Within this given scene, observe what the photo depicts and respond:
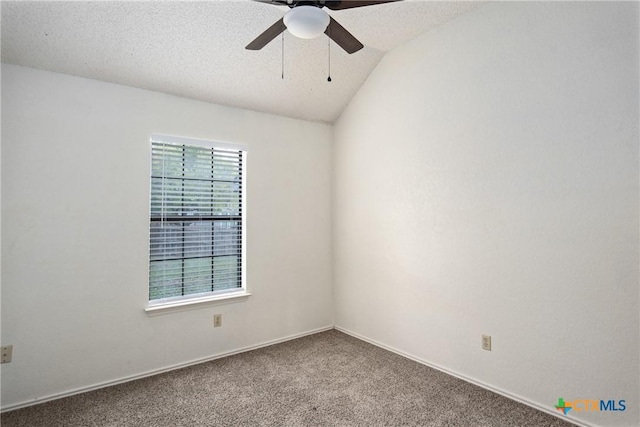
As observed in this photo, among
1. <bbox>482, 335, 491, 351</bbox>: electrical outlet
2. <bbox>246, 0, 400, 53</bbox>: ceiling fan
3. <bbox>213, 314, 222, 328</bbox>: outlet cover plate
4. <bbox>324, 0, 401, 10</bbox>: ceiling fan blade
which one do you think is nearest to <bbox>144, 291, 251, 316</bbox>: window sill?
<bbox>213, 314, 222, 328</bbox>: outlet cover plate

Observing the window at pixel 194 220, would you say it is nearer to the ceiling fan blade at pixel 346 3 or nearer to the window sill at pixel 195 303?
the window sill at pixel 195 303

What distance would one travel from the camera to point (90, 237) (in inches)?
101

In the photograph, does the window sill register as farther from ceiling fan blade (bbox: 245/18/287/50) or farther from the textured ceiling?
ceiling fan blade (bbox: 245/18/287/50)

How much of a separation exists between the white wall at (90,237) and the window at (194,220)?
0.11 metres

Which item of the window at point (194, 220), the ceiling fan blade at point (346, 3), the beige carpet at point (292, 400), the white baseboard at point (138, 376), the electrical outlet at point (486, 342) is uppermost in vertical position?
the ceiling fan blade at point (346, 3)

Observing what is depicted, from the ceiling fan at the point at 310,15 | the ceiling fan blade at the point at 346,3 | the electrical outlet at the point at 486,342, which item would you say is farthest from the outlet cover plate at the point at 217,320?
the ceiling fan blade at the point at 346,3

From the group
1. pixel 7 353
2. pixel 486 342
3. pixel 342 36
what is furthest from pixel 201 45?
pixel 486 342

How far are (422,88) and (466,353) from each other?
88.6 inches

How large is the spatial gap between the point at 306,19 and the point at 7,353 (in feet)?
9.49

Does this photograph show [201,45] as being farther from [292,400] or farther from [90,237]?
[292,400]

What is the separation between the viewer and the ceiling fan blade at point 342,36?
1825mm

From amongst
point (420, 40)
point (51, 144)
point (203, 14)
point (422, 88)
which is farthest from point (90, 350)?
point (420, 40)

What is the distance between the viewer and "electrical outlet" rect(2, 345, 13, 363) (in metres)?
2.29

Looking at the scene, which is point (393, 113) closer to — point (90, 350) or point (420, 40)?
point (420, 40)
